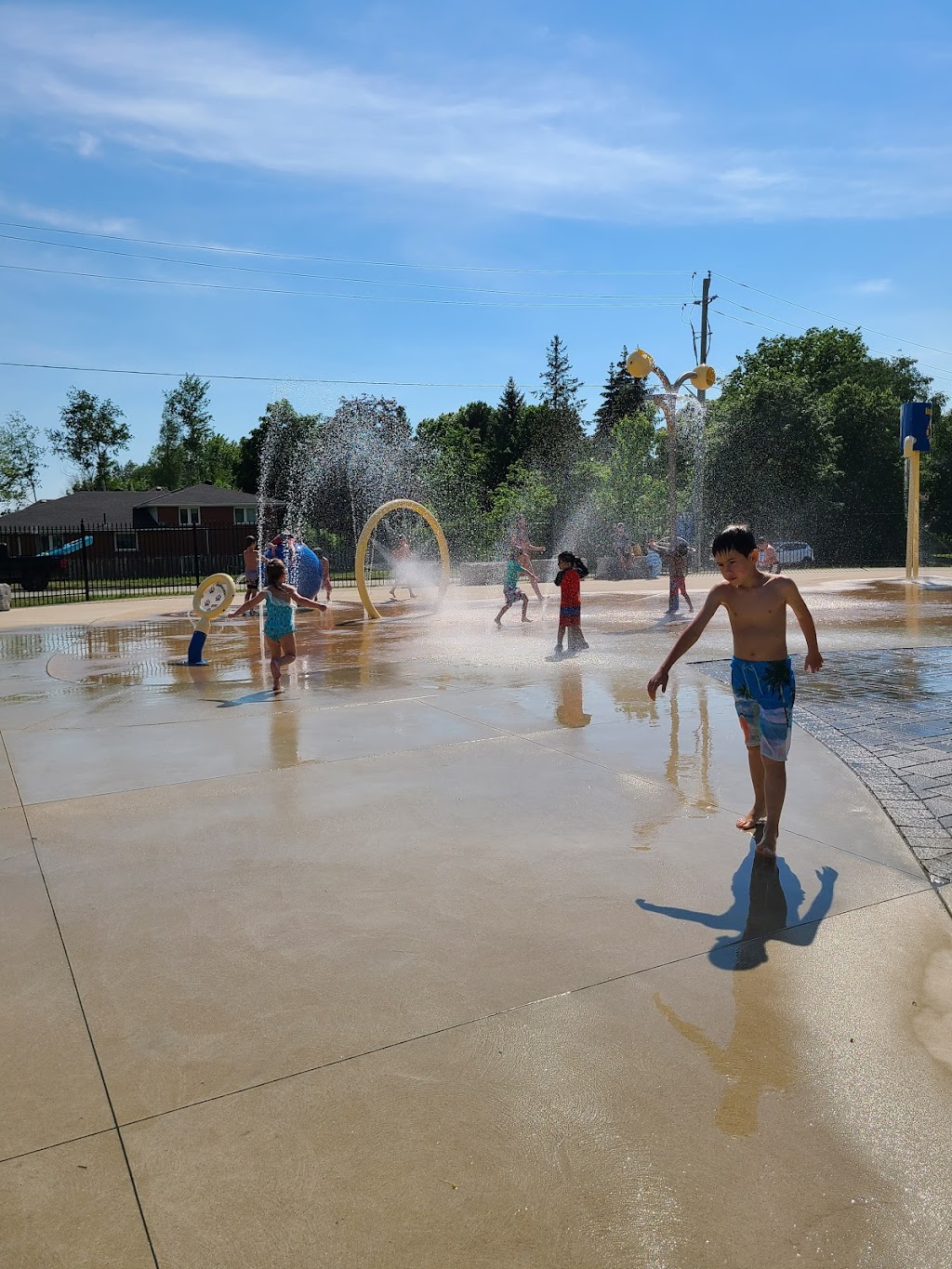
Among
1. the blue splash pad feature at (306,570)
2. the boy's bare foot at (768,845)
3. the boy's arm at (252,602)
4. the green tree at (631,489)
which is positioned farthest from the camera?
the green tree at (631,489)

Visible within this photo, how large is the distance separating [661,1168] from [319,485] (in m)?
59.5

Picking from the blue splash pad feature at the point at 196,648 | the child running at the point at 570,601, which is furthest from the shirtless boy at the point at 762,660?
the blue splash pad feature at the point at 196,648

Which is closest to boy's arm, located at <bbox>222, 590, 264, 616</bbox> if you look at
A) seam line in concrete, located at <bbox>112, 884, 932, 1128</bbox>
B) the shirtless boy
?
the shirtless boy

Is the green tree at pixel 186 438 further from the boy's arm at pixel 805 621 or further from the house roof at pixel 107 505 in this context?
the boy's arm at pixel 805 621

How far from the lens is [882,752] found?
21.0 ft

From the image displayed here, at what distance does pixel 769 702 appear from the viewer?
15.1 ft

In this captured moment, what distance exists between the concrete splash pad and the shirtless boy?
36 centimetres

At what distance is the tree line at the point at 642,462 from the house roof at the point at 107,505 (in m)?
3.93

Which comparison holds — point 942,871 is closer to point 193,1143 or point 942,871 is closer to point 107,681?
point 193,1143

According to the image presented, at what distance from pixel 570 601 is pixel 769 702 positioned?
7250 mm

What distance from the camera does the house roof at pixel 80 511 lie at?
48.6 m

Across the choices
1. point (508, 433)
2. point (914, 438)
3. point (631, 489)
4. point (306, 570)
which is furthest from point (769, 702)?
point (508, 433)

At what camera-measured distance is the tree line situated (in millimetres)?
33844

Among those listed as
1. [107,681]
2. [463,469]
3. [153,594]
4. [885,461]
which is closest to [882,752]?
[107,681]
